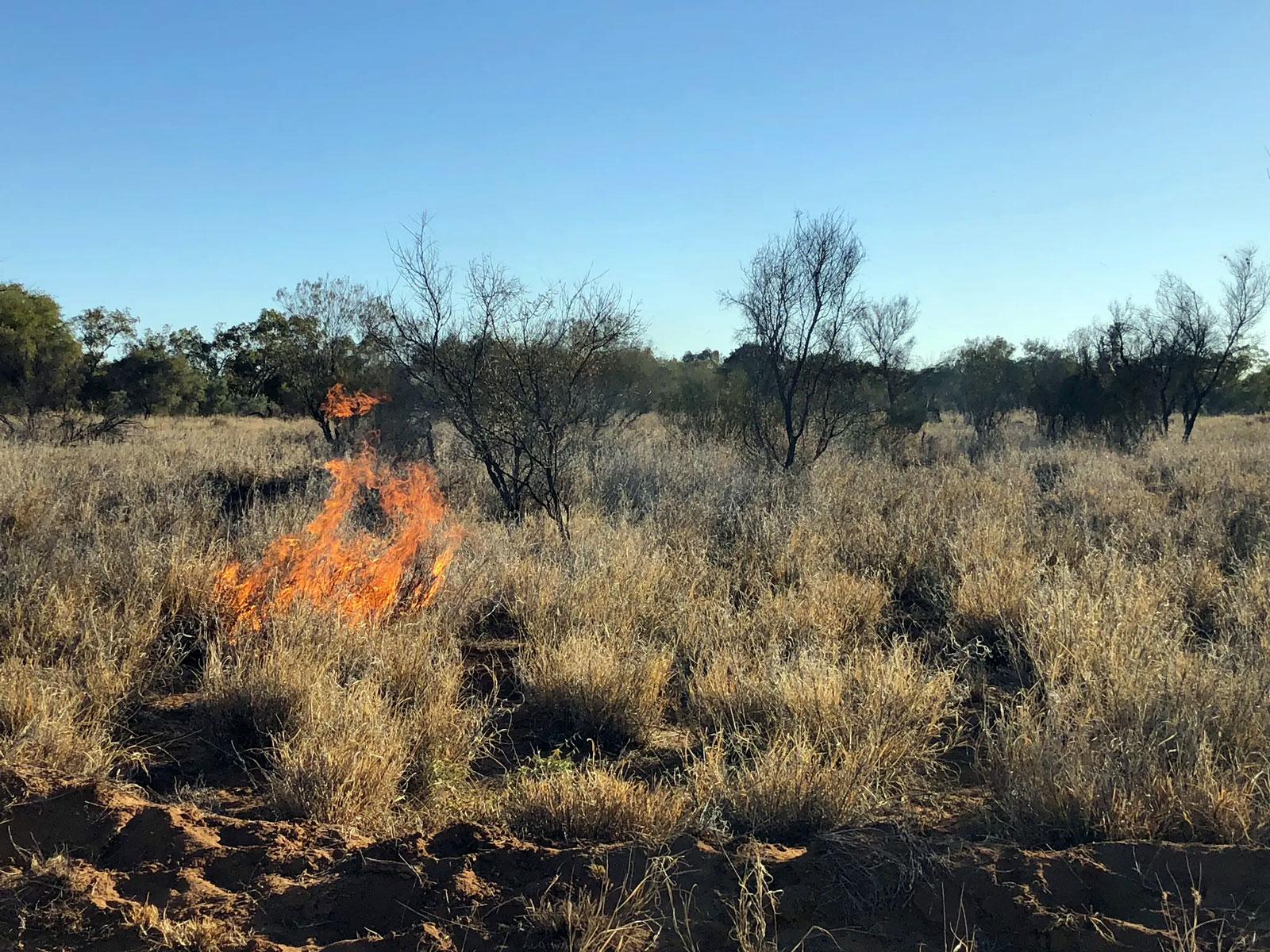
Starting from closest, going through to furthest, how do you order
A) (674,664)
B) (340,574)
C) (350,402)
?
(674,664) → (340,574) → (350,402)

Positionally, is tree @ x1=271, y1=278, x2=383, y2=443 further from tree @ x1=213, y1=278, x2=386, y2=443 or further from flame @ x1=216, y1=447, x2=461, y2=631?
flame @ x1=216, y1=447, x2=461, y2=631

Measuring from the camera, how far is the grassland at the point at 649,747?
8.25 feet

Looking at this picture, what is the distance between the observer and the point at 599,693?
424cm

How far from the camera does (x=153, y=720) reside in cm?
410

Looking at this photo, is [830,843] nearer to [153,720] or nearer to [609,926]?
[609,926]

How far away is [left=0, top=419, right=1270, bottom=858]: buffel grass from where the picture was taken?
308cm

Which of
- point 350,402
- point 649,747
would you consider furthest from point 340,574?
point 350,402

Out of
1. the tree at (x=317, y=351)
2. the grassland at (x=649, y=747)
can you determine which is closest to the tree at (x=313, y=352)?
the tree at (x=317, y=351)

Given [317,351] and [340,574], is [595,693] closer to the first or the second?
[340,574]

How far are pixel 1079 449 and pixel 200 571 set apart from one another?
1555cm

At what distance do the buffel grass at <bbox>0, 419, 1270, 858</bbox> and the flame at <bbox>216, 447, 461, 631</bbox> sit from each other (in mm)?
35

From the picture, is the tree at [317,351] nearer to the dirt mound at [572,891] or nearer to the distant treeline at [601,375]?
the distant treeline at [601,375]

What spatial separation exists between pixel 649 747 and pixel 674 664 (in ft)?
3.30

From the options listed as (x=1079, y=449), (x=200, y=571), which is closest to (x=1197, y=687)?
(x=200, y=571)
